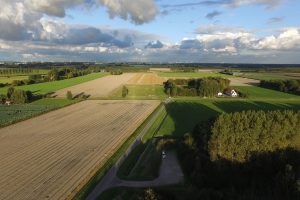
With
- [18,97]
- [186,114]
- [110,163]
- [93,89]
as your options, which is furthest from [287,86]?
[110,163]

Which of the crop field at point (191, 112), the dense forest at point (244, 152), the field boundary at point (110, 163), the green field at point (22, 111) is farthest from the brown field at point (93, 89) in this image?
the dense forest at point (244, 152)

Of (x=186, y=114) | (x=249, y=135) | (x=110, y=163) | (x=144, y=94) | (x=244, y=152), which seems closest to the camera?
(x=244, y=152)

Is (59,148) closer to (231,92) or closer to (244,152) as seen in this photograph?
(244,152)

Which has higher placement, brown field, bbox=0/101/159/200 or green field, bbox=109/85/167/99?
brown field, bbox=0/101/159/200

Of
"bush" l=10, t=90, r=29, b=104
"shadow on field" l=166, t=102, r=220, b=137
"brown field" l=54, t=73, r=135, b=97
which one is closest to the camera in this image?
"shadow on field" l=166, t=102, r=220, b=137

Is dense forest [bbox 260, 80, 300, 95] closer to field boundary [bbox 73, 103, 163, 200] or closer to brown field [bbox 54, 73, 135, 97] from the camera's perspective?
brown field [bbox 54, 73, 135, 97]

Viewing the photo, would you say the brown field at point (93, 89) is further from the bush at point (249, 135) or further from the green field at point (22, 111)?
the bush at point (249, 135)

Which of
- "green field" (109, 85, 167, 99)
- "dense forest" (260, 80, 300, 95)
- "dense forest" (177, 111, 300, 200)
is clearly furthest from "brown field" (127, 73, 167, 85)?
"dense forest" (177, 111, 300, 200)
